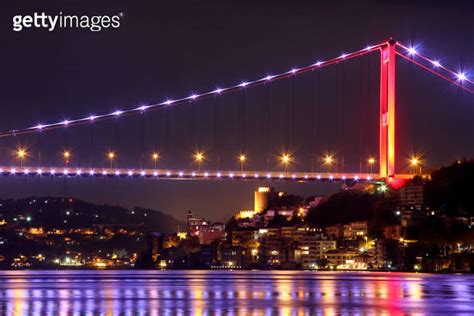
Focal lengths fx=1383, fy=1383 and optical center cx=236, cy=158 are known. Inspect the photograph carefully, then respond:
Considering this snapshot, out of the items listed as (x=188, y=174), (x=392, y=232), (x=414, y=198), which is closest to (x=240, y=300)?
(x=188, y=174)

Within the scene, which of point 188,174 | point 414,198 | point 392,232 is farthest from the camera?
point 414,198

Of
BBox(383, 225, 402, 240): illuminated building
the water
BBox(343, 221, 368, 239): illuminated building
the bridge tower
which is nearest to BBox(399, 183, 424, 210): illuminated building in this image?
BBox(383, 225, 402, 240): illuminated building

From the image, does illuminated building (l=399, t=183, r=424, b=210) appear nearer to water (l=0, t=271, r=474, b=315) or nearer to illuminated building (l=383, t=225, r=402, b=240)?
illuminated building (l=383, t=225, r=402, b=240)

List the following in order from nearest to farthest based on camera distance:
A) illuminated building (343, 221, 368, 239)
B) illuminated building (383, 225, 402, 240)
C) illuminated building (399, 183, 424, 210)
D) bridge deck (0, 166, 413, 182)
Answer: bridge deck (0, 166, 413, 182) → illuminated building (383, 225, 402, 240) → illuminated building (399, 183, 424, 210) → illuminated building (343, 221, 368, 239)

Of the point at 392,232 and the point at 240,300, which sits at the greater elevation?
the point at 392,232

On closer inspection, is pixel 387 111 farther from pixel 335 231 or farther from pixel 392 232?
pixel 335 231

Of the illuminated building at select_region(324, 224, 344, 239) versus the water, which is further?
the illuminated building at select_region(324, 224, 344, 239)

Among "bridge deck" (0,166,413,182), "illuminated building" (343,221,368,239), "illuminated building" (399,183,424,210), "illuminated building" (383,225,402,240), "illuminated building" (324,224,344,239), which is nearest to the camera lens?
"bridge deck" (0,166,413,182)

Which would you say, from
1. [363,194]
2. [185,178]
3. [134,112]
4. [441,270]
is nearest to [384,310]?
[185,178]

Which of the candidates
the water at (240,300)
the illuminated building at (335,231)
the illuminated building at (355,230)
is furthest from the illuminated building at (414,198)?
the water at (240,300)

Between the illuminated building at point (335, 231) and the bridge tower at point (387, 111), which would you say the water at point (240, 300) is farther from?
the illuminated building at point (335, 231)
